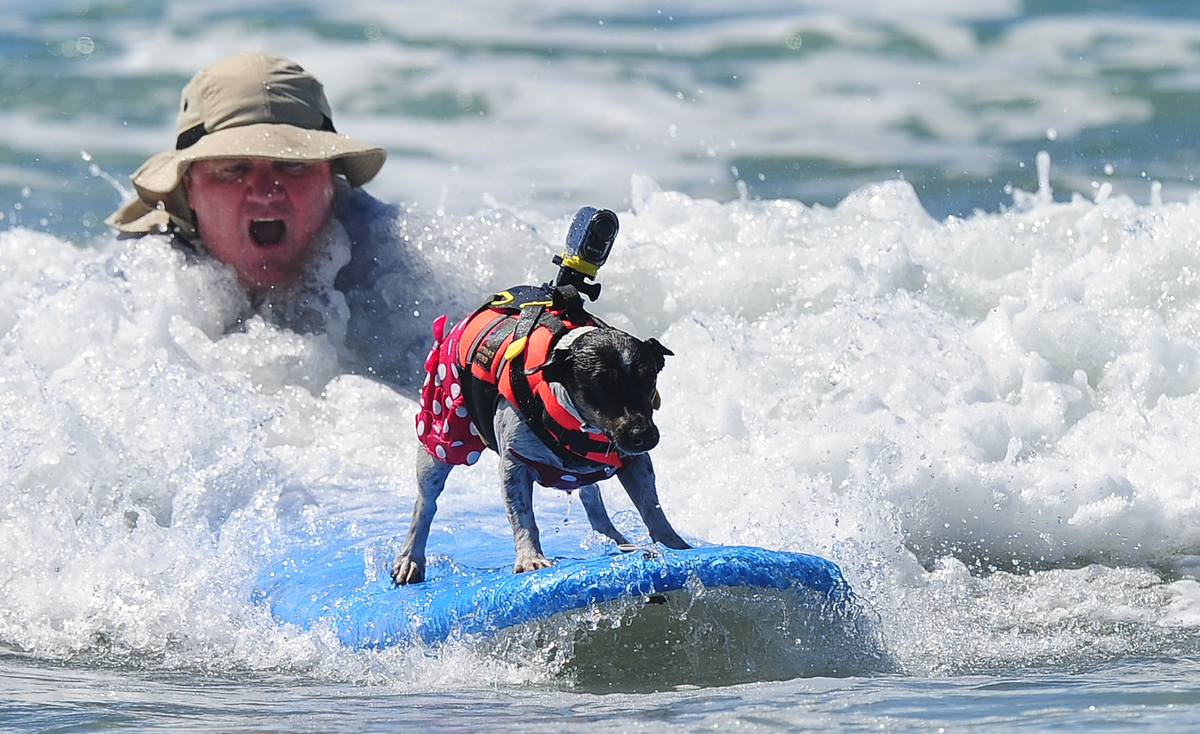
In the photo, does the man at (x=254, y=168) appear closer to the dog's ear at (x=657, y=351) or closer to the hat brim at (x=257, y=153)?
the hat brim at (x=257, y=153)

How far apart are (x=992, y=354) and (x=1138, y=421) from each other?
22.9 inches

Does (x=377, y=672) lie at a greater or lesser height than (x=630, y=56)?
lesser

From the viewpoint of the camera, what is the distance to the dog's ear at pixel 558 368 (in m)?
2.70

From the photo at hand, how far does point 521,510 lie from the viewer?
9.53ft

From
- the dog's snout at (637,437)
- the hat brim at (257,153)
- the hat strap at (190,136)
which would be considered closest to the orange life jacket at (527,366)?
the dog's snout at (637,437)

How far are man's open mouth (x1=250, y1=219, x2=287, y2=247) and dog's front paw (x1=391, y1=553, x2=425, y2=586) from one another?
7.93 feet

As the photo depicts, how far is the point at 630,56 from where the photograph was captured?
498 inches

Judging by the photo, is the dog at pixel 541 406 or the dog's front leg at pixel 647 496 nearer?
the dog at pixel 541 406

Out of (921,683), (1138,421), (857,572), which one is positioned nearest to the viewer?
(921,683)

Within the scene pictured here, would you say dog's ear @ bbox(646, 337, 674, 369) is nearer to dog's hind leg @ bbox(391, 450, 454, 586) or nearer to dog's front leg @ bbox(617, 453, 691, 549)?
dog's front leg @ bbox(617, 453, 691, 549)

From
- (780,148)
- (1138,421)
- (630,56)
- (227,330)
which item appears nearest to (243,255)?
(227,330)

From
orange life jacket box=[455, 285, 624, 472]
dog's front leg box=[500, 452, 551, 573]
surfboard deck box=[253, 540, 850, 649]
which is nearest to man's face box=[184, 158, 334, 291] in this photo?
surfboard deck box=[253, 540, 850, 649]

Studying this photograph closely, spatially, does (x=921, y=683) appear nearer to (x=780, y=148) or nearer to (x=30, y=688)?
(x=30, y=688)

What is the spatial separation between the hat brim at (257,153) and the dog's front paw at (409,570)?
2261 mm
